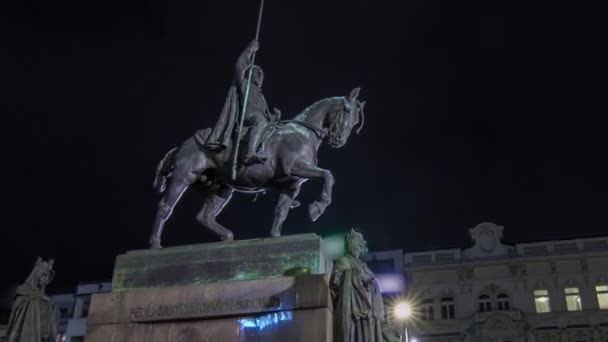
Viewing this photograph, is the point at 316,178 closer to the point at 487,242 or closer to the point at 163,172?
the point at 163,172

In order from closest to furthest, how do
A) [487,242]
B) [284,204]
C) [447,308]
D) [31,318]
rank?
[284,204], [31,318], [447,308], [487,242]

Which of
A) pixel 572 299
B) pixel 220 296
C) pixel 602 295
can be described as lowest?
pixel 220 296

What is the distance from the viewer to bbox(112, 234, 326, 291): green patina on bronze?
10453mm

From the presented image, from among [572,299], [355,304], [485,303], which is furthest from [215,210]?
[572,299]

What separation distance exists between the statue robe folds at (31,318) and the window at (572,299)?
1824 inches

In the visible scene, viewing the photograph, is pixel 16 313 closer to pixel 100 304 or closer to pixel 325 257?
pixel 100 304

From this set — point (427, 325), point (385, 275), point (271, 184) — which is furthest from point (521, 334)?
point (271, 184)

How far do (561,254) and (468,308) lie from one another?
8.84 metres

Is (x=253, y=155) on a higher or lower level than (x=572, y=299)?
lower

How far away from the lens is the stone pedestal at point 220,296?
9.73m

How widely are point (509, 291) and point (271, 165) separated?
44.5 m

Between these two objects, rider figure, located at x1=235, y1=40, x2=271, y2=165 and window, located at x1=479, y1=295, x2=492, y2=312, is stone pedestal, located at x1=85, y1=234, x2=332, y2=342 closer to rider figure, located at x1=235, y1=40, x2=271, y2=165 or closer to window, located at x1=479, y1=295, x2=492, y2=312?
rider figure, located at x1=235, y1=40, x2=271, y2=165

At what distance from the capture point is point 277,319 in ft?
32.1

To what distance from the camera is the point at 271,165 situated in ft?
39.3
